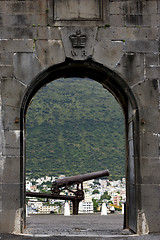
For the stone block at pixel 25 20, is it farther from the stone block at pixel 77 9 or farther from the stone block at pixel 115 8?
the stone block at pixel 115 8

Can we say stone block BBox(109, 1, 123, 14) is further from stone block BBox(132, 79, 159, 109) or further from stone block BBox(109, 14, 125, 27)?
stone block BBox(132, 79, 159, 109)

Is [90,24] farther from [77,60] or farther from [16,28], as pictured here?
[16,28]

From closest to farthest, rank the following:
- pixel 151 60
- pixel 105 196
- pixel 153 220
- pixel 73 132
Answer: pixel 153 220 → pixel 151 60 → pixel 105 196 → pixel 73 132

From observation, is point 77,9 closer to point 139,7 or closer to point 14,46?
point 139,7

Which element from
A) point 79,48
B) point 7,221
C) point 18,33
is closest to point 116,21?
point 79,48

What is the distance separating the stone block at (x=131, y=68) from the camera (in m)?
12.1

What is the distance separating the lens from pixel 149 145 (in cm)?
1181

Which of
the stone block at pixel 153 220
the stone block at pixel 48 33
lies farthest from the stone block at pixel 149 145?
the stone block at pixel 48 33

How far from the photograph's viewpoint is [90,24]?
1212 cm

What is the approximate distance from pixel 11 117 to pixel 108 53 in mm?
3159

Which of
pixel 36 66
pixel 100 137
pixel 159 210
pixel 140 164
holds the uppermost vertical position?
pixel 100 137

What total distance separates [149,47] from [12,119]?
4208 mm

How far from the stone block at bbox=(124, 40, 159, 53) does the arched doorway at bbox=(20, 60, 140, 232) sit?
0.84 m

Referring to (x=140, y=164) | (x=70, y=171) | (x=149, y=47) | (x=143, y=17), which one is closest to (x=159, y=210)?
(x=140, y=164)
